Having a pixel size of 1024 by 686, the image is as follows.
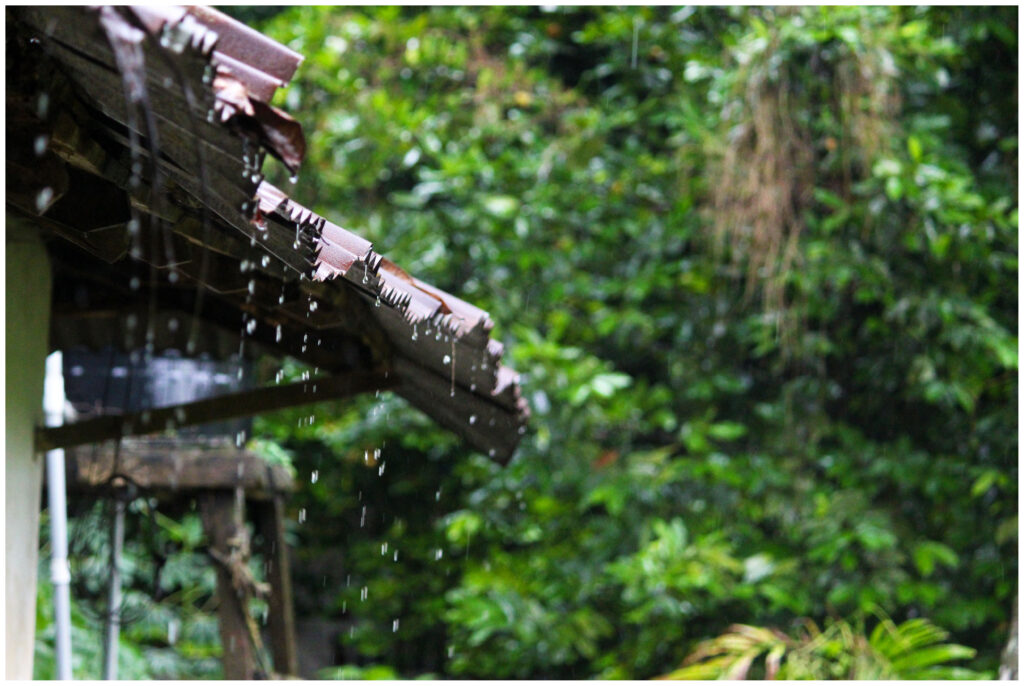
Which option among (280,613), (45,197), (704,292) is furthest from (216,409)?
(704,292)

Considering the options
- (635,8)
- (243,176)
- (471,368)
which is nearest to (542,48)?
(635,8)

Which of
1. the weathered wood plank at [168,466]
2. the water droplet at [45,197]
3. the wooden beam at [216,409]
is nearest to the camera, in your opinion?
the water droplet at [45,197]

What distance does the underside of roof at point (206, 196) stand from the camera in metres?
1.28

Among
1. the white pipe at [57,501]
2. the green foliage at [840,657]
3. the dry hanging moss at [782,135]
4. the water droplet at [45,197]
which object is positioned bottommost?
the green foliage at [840,657]

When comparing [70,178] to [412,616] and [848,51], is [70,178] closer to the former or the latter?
[848,51]

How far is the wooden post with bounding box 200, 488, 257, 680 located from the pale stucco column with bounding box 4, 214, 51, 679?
5.81 feet

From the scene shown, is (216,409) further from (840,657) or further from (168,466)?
(840,657)

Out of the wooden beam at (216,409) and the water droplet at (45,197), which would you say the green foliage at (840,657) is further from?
the water droplet at (45,197)

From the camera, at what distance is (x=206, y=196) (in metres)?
1.46

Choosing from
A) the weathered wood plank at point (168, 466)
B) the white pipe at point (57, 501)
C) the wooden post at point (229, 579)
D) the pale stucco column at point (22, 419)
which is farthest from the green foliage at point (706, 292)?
the pale stucco column at point (22, 419)

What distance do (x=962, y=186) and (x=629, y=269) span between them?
6.00 feet

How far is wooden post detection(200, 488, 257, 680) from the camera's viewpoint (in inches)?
189

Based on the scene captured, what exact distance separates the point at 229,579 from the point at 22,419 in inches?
89.7

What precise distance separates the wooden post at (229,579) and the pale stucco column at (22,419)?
177 centimetres
